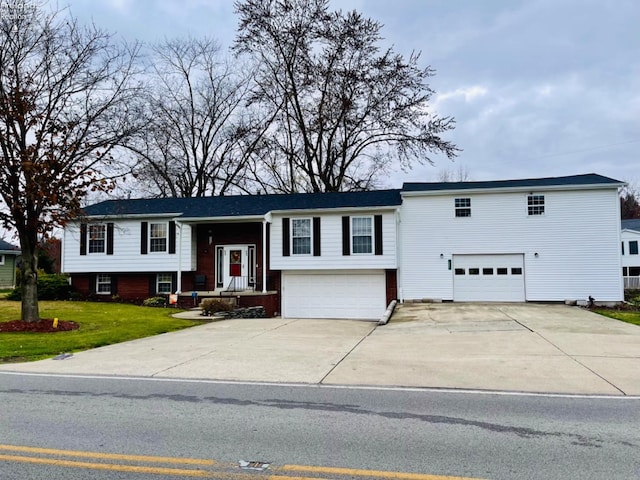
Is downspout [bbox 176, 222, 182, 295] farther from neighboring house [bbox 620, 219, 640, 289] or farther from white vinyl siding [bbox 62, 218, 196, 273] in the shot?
neighboring house [bbox 620, 219, 640, 289]

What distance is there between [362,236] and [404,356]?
13.5 metres

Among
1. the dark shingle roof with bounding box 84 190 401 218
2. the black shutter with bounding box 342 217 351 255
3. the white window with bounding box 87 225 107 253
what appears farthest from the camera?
the white window with bounding box 87 225 107 253

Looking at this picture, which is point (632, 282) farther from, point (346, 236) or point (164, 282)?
point (164, 282)

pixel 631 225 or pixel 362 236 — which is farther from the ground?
pixel 631 225

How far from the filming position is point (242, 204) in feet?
86.7

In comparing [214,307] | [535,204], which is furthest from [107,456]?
[535,204]

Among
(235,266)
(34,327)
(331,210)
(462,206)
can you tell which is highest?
(462,206)

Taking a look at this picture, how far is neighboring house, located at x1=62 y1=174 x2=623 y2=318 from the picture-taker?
901 inches

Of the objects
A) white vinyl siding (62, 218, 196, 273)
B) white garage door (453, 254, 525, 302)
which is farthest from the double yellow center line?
white vinyl siding (62, 218, 196, 273)

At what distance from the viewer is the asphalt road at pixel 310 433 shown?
428 cm

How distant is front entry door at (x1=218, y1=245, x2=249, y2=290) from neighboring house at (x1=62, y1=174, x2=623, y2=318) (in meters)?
0.05

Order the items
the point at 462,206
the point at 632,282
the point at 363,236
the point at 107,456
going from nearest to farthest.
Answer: the point at 107,456, the point at 363,236, the point at 462,206, the point at 632,282

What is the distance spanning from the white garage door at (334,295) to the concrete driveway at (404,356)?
7257 mm

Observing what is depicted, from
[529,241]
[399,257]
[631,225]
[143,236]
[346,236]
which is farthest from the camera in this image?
[631,225]
